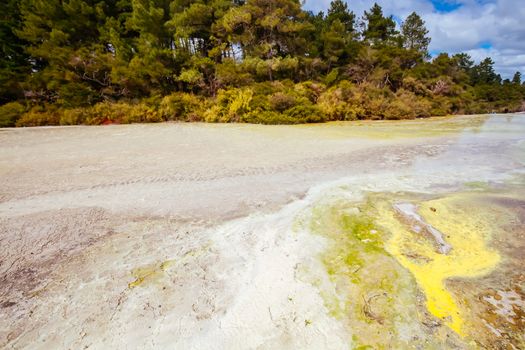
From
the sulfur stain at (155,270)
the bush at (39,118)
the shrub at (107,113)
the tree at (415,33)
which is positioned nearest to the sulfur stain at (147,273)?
the sulfur stain at (155,270)

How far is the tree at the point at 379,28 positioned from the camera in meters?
24.4

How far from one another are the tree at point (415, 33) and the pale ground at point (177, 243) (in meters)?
29.1

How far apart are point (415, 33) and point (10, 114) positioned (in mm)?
36221

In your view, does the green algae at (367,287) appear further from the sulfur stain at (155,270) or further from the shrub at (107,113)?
the shrub at (107,113)

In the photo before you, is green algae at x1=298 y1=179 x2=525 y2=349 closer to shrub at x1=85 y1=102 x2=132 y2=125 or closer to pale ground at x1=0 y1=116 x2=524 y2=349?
pale ground at x1=0 y1=116 x2=524 y2=349

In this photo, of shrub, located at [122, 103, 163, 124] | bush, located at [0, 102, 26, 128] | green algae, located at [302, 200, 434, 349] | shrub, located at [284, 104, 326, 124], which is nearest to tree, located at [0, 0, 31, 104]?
bush, located at [0, 102, 26, 128]

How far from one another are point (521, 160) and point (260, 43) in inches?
598

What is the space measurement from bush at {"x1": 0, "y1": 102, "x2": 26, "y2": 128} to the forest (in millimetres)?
38

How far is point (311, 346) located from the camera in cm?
166

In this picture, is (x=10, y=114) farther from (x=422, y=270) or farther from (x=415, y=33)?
(x=415, y=33)

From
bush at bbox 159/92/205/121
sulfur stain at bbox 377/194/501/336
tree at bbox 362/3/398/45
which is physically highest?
tree at bbox 362/3/398/45

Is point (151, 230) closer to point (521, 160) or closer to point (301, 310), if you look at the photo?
point (301, 310)

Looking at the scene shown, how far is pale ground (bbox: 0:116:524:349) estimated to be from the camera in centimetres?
180

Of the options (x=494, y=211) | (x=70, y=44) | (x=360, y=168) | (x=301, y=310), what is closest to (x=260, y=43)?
(x=70, y=44)
